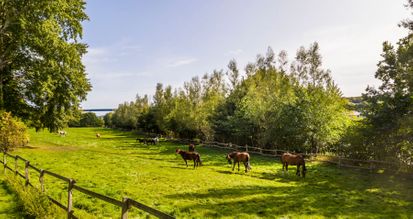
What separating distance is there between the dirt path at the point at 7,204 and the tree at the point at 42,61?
50.2 ft

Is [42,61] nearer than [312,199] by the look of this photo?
No

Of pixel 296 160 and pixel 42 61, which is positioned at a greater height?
pixel 42 61

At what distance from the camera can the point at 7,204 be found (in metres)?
12.4

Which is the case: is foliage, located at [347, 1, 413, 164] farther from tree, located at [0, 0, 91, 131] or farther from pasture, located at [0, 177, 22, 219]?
tree, located at [0, 0, 91, 131]

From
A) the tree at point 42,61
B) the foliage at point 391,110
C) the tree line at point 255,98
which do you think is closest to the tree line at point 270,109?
the tree line at point 255,98

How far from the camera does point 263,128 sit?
4603 centimetres

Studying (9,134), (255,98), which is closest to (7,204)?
(9,134)

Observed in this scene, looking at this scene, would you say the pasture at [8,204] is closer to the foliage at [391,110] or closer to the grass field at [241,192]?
the grass field at [241,192]

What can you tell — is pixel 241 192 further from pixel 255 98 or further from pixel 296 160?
pixel 255 98

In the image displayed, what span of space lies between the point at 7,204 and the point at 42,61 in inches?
804

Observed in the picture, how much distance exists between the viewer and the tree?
86.1 ft

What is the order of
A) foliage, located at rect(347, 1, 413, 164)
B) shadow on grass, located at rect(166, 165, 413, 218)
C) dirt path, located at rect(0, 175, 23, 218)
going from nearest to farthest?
dirt path, located at rect(0, 175, 23, 218), shadow on grass, located at rect(166, 165, 413, 218), foliage, located at rect(347, 1, 413, 164)

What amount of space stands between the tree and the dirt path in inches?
602

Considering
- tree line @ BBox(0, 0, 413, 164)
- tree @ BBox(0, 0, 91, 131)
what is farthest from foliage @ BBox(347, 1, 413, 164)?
tree @ BBox(0, 0, 91, 131)
